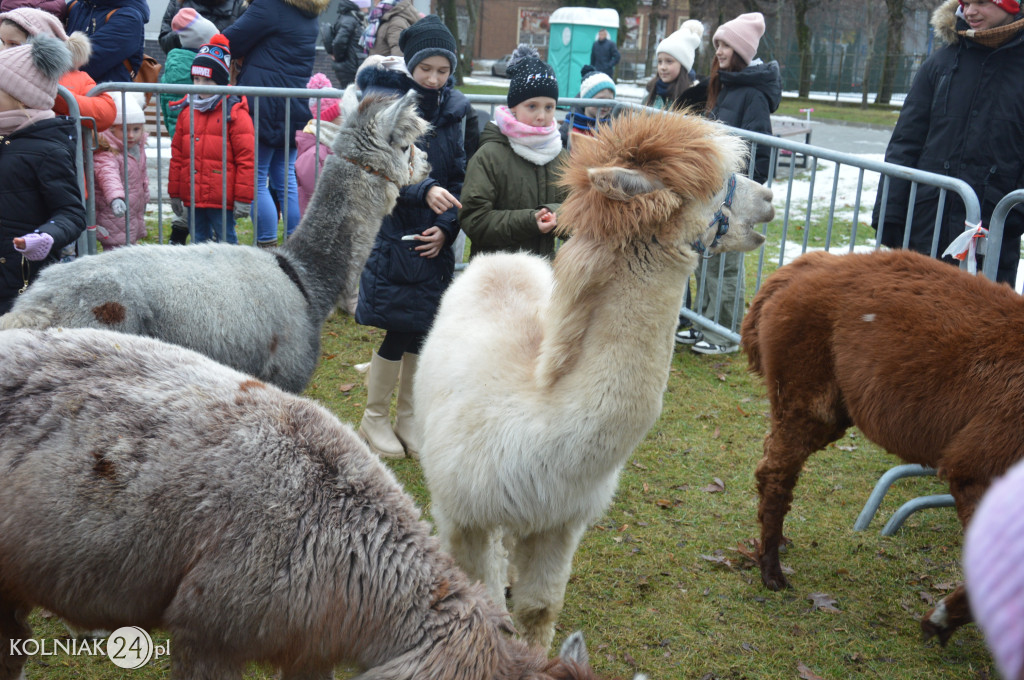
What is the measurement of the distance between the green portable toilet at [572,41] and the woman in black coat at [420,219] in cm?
1016

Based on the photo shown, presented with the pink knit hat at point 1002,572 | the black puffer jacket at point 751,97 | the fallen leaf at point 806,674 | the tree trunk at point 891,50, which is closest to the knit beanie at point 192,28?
the black puffer jacket at point 751,97

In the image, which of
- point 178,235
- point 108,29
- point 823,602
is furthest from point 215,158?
point 823,602

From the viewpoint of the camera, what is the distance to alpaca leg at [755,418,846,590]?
360cm

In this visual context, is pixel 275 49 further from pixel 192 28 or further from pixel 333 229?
pixel 333 229

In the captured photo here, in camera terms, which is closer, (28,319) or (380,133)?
(28,319)

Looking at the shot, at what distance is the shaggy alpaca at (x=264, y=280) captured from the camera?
310 centimetres

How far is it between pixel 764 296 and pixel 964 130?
196cm

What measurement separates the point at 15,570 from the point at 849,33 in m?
45.4

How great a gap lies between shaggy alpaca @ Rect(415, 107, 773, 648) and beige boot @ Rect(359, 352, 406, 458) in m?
1.75

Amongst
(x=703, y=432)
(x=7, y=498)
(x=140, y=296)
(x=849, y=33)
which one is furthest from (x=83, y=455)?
(x=849, y=33)

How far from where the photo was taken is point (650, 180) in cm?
263

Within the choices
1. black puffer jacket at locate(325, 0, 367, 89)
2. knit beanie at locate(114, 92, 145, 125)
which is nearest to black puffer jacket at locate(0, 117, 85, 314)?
knit beanie at locate(114, 92, 145, 125)

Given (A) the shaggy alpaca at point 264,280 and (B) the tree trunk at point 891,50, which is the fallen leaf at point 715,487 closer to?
(A) the shaggy alpaca at point 264,280

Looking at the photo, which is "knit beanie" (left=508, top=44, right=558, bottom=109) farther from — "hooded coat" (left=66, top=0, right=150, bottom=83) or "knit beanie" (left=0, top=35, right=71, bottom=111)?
"hooded coat" (left=66, top=0, right=150, bottom=83)
